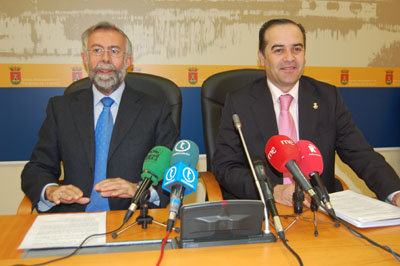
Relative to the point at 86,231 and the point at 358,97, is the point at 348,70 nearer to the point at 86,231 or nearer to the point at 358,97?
the point at 358,97

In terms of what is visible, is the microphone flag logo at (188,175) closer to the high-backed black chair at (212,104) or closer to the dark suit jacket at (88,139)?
the dark suit jacket at (88,139)

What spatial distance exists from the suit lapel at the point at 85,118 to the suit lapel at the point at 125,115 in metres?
0.13

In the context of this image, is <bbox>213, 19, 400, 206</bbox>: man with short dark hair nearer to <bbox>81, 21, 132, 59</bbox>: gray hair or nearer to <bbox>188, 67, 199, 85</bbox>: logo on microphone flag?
<bbox>81, 21, 132, 59</bbox>: gray hair

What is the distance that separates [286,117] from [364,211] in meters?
0.90

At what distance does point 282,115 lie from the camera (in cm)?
224

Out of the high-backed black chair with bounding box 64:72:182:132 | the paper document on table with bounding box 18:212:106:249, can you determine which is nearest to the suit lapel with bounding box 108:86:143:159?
the high-backed black chair with bounding box 64:72:182:132

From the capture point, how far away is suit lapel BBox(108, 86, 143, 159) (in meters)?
2.15

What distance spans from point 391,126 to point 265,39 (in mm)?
2479

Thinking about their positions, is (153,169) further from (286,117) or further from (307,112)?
(307,112)

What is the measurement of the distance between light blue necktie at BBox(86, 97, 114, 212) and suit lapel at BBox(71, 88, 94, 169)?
0.13ft

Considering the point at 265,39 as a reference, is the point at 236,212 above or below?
below

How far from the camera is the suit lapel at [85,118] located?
2123mm

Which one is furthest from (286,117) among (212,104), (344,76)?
(344,76)

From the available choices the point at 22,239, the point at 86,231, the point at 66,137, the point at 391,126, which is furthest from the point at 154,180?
the point at 391,126
